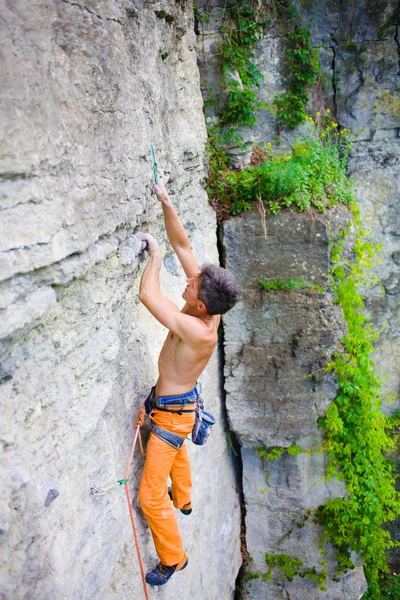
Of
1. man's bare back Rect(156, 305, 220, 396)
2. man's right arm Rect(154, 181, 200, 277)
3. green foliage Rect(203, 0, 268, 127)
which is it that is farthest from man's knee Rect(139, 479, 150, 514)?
green foliage Rect(203, 0, 268, 127)

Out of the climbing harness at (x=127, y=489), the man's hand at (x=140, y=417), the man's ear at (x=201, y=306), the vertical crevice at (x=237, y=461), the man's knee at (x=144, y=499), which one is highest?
the man's ear at (x=201, y=306)

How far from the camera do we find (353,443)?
5195mm

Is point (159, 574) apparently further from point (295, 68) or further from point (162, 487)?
point (295, 68)

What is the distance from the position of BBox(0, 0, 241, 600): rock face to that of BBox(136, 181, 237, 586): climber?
0.40 ft

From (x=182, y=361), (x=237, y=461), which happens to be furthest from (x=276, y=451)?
(x=182, y=361)

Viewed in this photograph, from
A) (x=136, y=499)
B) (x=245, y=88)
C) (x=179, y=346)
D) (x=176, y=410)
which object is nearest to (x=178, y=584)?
(x=136, y=499)

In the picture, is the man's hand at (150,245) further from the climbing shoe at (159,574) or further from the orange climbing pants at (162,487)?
the climbing shoe at (159,574)

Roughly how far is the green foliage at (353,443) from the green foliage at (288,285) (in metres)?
0.25

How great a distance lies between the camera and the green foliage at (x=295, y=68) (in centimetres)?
542

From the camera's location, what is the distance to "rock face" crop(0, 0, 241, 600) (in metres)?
1.80

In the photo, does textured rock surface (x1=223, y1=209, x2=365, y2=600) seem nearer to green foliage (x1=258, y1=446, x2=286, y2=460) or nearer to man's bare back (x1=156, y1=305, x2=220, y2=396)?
green foliage (x1=258, y1=446, x2=286, y2=460)

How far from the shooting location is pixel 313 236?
4.76 metres

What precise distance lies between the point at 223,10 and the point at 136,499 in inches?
179

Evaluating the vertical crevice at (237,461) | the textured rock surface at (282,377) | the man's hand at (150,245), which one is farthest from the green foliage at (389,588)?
the man's hand at (150,245)
